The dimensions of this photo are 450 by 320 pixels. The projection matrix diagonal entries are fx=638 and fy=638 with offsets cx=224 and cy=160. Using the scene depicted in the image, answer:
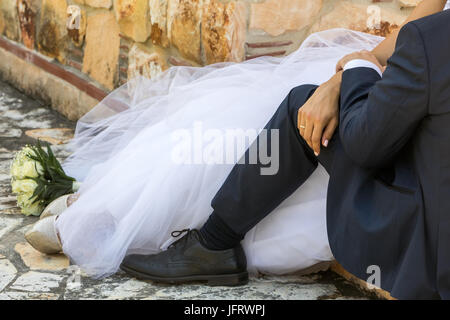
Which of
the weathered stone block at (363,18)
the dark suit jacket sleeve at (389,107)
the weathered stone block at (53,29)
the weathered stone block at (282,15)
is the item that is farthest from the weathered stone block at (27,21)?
the dark suit jacket sleeve at (389,107)

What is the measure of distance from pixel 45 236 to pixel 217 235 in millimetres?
573

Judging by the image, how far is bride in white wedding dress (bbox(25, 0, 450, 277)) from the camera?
1.75 meters

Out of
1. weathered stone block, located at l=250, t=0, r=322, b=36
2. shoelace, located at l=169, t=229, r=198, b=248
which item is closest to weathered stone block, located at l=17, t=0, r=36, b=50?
weathered stone block, located at l=250, t=0, r=322, b=36

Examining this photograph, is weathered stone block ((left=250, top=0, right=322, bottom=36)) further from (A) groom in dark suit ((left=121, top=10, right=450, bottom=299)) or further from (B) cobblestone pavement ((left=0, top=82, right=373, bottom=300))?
(B) cobblestone pavement ((left=0, top=82, right=373, bottom=300))

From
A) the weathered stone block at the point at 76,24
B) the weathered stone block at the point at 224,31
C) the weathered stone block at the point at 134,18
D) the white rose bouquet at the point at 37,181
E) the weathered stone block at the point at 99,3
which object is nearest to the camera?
the white rose bouquet at the point at 37,181

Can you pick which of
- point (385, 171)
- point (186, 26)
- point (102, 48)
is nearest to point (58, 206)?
point (186, 26)

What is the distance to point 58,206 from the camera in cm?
217

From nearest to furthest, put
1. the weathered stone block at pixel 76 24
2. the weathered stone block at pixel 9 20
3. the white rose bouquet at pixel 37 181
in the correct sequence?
the white rose bouquet at pixel 37 181, the weathered stone block at pixel 76 24, the weathered stone block at pixel 9 20

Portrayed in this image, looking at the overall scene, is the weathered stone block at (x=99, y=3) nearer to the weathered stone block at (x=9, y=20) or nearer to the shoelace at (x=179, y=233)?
the weathered stone block at (x=9, y=20)

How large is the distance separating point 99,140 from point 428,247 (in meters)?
1.36

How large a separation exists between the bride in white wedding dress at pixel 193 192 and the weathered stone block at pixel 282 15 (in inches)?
18.2

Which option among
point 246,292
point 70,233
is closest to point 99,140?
point 70,233

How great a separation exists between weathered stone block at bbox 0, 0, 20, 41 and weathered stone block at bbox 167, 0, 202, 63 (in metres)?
2.00

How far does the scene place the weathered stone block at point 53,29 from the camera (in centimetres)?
383
